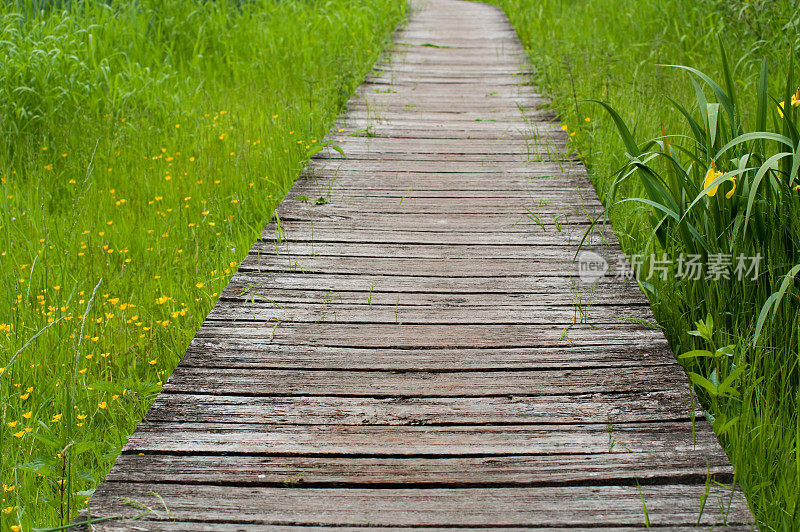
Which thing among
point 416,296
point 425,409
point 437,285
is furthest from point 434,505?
point 437,285

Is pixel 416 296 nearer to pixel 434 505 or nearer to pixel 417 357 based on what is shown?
pixel 417 357

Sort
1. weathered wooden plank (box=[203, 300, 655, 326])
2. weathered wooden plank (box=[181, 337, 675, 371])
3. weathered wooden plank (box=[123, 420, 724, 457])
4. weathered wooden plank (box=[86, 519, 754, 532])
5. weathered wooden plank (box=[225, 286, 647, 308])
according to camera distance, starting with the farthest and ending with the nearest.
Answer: weathered wooden plank (box=[225, 286, 647, 308])
weathered wooden plank (box=[203, 300, 655, 326])
weathered wooden plank (box=[181, 337, 675, 371])
weathered wooden plank (box=[123, 420, 724, 457])
weathered wooden plank (box=[86, 519, 754, 532])

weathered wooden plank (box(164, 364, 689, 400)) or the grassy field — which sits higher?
the grassy field

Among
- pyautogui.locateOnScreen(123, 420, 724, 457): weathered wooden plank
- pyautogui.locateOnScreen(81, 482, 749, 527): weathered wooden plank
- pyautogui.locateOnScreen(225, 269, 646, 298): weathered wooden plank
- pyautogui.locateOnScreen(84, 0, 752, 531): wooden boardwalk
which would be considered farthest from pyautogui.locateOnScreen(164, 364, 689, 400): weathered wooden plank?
pyautogui.locateOnScreen(225, 269, 646, 298): weathered wooden plank

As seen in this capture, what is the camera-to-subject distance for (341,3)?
9102 mm

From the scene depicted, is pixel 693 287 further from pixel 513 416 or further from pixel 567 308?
pixel 513 416

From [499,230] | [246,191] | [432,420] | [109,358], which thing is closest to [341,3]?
[246,191]

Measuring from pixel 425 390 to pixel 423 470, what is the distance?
1.38ft

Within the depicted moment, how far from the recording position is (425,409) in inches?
95.6

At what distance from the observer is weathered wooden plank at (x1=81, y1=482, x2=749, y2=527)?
6.42 ft

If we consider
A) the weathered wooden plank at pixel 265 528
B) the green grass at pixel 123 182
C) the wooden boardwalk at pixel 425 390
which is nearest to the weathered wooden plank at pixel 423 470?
the wooden boardwalk at pixel 425 390

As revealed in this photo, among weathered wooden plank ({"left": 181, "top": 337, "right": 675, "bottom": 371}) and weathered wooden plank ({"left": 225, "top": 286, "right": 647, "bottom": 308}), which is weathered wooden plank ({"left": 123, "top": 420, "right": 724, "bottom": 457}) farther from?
weathered wooden plank ({"left": 225, "top": 286, "right": 647, "bottom": 308})

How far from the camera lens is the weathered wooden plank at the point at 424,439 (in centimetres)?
222

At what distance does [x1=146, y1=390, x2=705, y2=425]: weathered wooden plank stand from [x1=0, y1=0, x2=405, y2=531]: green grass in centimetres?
33
